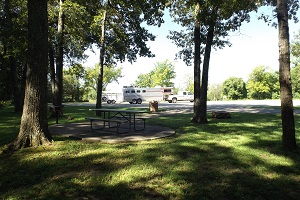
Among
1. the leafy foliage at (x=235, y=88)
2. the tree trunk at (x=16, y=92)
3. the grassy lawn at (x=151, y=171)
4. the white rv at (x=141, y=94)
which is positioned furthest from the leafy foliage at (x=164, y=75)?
the grassy lawn at (x=151, y=171)

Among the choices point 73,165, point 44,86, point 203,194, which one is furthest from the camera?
point 44,86

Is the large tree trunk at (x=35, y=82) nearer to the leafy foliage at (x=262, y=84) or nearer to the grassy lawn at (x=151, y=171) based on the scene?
the grassy lawn at (x=151, y=171)

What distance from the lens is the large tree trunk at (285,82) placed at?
5.35m

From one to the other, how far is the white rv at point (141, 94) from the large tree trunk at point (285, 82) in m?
29.5

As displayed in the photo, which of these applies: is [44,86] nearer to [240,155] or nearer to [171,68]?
[240,155]

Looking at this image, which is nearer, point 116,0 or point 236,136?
point 236,136

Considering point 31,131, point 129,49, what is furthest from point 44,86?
point 129,49

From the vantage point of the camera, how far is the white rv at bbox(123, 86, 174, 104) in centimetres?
3462

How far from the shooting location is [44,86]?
5969 mm

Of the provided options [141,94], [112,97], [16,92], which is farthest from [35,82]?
[112,97]

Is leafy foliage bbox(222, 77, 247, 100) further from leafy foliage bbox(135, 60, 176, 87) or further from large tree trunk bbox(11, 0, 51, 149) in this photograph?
large tree trunk bbox(11, 0, 51, 149)

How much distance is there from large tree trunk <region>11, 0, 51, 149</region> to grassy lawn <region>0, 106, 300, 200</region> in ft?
1.61

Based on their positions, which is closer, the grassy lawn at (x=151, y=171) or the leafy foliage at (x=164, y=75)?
the grassy lawn at (x=151, y=171)

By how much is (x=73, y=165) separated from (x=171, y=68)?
61.5m
